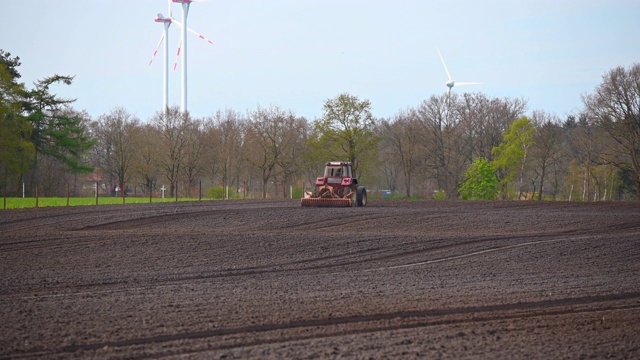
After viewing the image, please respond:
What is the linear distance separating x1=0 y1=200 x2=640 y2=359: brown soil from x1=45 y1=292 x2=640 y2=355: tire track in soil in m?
0.03

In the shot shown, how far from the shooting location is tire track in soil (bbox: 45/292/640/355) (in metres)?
9.57

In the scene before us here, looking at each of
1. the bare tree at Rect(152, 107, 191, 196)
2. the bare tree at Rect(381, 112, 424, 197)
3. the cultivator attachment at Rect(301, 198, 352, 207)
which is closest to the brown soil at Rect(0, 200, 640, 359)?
the cultivator attachment at Rect(301, 198, 352, 207)

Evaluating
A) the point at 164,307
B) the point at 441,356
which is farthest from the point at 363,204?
the point at 441,356

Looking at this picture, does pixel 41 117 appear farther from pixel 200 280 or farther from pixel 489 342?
pixel 489 342

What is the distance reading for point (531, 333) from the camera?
10289 mm

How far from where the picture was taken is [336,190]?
4181cm

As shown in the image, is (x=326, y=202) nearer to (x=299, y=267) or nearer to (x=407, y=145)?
(x=299, y=267)

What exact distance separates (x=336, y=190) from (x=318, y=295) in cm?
2847

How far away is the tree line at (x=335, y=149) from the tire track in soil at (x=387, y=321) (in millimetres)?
53685

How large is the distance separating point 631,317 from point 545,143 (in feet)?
220

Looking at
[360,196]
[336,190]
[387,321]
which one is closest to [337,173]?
[336,190]

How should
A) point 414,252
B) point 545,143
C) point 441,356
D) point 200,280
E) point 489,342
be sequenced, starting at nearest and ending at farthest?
1. point 441,356
2. point 489,342
3. point 200,280
4. point 414,252
5. point 545,143

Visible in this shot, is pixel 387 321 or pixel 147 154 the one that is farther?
pixel 147 154

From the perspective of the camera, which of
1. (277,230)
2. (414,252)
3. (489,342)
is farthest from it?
(277,230)
